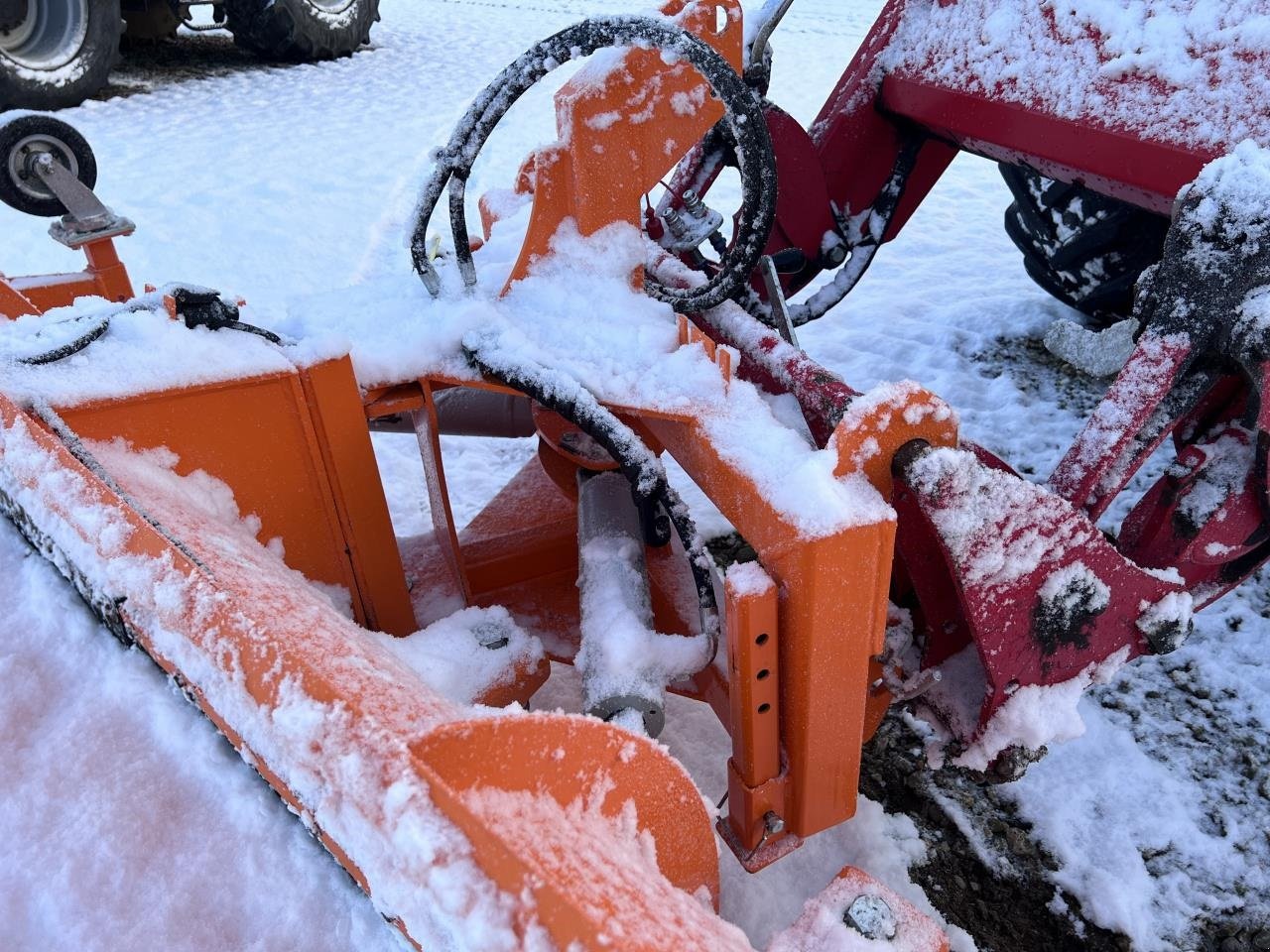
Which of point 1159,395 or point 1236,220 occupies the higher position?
point 1236,220

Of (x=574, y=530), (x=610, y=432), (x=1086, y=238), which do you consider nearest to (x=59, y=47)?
(x=574, y=530)

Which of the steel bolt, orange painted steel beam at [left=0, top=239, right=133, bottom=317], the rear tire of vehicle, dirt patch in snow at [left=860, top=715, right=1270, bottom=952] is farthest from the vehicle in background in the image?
dirt patch in snow at [left=860, top=715, right=1270, bottom=952]

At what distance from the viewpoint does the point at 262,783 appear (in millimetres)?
1032

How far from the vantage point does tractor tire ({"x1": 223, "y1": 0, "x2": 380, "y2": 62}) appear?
22.0 ft

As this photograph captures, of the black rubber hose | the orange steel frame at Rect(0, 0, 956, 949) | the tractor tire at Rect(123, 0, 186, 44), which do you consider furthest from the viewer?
the tractor tire at Rect(123, 0, 186, 44)

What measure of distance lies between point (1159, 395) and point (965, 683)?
636 millimetres

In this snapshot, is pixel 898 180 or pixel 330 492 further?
pixel 898 180

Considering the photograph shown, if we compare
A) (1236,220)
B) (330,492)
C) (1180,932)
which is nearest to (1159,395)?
(1236,220)

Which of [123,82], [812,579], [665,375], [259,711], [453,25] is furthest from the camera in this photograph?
[453,25]

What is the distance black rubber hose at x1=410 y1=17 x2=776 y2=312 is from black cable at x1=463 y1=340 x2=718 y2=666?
0.97 feet

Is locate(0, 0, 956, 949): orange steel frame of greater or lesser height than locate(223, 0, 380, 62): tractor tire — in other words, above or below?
above

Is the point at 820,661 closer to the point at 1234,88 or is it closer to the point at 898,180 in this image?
the point at 1234,88

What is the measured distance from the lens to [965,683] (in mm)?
1726

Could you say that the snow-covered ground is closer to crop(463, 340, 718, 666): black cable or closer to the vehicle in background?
the vehicle in background
